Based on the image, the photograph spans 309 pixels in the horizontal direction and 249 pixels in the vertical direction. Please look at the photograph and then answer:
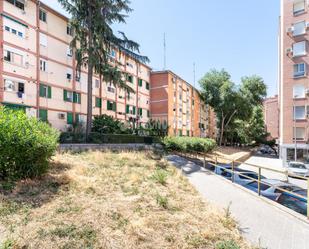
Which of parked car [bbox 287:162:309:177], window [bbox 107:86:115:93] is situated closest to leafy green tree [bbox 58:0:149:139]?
window [bbox 107:86:115:93]

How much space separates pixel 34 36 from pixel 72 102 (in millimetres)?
7605

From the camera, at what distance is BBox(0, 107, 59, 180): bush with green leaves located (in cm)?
652

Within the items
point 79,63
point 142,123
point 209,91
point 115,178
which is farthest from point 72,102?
point 209,91

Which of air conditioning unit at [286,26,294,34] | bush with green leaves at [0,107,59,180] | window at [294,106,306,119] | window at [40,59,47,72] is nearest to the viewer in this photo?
bush with green leaves at [0,107,59,180]

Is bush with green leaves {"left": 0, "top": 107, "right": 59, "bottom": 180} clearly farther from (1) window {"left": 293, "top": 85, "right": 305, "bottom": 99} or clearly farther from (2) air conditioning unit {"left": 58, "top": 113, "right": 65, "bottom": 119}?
(1) window {"left": 293, "top": 85, "right": 305, "bottom": 99}

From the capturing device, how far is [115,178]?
28.5ft

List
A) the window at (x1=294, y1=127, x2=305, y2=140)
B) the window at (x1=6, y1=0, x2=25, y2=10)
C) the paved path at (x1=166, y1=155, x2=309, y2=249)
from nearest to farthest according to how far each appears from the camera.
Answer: the paved path at (x1=166, y1=155, x2=309, y2=249) < the window at (x1=6, y1=0, x2=25, y2=10) < the window at (x1=294, y1=127, x2=305, y2=140)

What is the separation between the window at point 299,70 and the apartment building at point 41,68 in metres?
24.6

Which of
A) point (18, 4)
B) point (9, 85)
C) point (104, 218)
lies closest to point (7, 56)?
point (9, 85)

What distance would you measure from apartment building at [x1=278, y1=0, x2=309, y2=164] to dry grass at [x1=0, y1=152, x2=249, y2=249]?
2383 centimetres

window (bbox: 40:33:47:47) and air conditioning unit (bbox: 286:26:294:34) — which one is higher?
air conditioning unit (bbox: 286:26:294:34)

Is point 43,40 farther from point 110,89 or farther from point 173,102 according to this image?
point 173,102

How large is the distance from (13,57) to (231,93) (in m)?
32.6

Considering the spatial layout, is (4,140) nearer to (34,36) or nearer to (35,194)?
(35,194)
